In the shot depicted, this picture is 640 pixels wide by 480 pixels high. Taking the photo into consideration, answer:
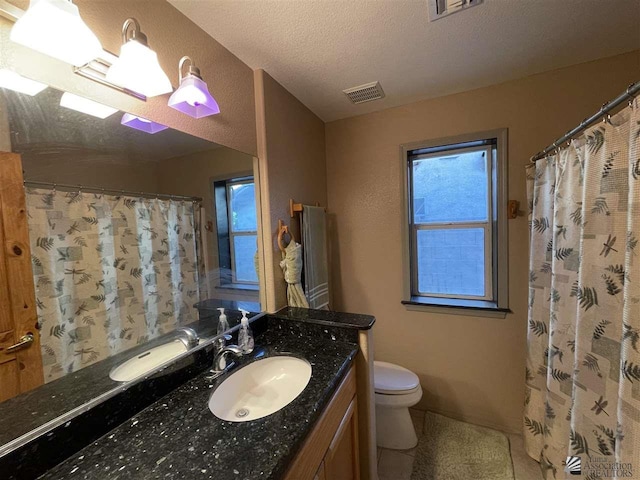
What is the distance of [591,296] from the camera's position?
98 cm

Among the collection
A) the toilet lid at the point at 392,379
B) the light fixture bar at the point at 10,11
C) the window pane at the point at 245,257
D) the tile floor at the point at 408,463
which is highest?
the light fixture bar at the point at 10,11

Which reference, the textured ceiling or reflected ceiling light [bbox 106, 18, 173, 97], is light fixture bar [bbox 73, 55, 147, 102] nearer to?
reflected ceiling light [bbox 106, 18, 173, 97]

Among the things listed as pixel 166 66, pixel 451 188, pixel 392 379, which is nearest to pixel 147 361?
pixel 166 66

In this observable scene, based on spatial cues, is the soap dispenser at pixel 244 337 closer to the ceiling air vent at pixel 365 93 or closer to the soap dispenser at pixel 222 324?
the soap dispenser at pixel 222 324

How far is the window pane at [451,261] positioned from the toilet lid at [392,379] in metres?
0.62

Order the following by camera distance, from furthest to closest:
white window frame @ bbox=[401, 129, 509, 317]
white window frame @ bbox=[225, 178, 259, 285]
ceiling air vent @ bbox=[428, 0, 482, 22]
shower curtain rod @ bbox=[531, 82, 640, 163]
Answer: white window frame @ bbox=[401, 129, 509, 317] < white window frame @ bbox=[225, 178, 259, 285] < ceiling air vent @ bbox=[428, 0, 482, 22] < shower curtain rod @ bbox=[531, 82, 640, 163]

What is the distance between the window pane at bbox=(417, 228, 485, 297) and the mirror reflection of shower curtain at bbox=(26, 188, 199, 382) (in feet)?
5.34

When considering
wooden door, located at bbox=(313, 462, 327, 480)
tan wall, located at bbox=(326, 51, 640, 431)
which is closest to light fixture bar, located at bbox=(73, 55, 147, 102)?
wooden door, located at bbox=(313, 462, 327, 480)

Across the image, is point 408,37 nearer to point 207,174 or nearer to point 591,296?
point 207,174

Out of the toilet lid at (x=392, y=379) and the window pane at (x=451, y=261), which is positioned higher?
the window pane at (x=451, y=261)

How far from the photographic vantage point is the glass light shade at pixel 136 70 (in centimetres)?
79

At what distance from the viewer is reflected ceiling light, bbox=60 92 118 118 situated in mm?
762

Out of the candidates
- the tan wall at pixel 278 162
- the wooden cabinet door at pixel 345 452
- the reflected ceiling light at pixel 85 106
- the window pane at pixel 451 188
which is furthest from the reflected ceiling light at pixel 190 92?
the window pane at pixel 451 188

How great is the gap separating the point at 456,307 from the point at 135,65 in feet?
6.92
